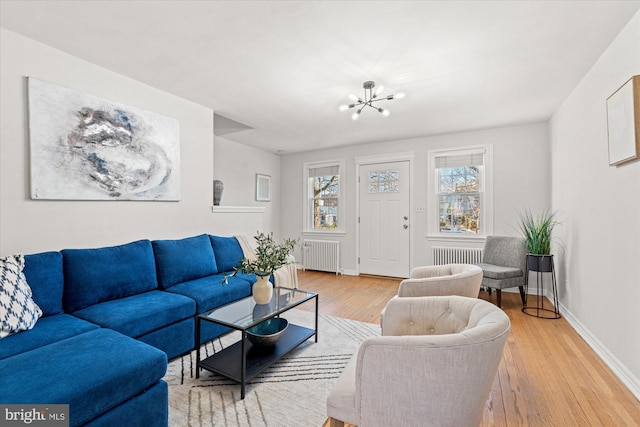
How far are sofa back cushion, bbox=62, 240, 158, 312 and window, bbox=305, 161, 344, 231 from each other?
3564 mm

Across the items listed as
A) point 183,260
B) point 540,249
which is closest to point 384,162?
point 540,249

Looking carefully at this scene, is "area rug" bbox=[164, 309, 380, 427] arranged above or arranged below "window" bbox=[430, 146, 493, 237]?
below

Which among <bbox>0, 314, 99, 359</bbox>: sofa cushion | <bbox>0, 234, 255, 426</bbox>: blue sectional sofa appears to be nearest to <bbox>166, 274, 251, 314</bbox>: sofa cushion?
<bbox>0, 234, 255, 426</bbox>: blue sectional sofa

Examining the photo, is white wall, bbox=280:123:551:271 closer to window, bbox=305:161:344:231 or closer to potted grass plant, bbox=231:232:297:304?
window, bbox=305:161:344:231

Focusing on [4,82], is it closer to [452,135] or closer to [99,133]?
[99,133]

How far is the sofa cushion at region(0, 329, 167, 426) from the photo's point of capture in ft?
3.88

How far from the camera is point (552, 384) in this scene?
78.4 inches

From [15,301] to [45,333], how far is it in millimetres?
264

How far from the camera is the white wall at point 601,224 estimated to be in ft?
6.40

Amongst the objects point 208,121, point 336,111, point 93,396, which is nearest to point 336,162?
point 336,111

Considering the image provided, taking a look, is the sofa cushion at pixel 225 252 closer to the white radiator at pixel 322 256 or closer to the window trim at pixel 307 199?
the white radiator at pixel 322 256

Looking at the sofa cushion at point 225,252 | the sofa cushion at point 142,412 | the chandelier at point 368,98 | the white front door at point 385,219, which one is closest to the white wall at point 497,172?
the white front door at point 385,219

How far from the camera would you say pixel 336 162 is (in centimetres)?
568

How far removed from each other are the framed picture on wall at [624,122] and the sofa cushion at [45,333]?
11.8 feet
